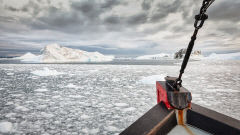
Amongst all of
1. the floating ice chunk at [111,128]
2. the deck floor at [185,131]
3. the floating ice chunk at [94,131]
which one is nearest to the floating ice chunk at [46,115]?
the floating ice chunk at [94,131]

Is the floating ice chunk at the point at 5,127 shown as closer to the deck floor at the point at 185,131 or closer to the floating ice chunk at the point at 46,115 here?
the floating ice chunk at the point at 46,115

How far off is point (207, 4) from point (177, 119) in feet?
4.07

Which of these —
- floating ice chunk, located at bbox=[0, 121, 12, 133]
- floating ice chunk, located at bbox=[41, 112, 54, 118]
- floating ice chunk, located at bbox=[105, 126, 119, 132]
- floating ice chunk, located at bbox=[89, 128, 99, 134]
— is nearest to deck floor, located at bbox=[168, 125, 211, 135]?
floating ice chunk, located at bbox=[105, 126, 119, 132]

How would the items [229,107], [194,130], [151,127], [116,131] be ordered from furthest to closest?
[229,107] → [116,131] → [194,130] → [151,127]

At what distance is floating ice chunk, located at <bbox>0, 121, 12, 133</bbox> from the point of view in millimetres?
2080

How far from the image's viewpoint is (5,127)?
2182mm

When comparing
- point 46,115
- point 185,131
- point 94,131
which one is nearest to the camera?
point 185,131

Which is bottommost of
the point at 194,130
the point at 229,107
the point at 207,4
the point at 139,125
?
the point at 229,107

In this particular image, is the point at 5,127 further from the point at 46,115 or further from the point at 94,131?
the point at 94,131

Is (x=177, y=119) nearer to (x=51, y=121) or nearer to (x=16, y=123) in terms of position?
(x=51, y=121)

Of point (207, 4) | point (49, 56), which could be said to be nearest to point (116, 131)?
point (207, 4)

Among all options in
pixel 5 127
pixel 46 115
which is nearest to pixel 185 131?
pixel 46 115

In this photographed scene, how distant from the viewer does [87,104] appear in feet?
11.3

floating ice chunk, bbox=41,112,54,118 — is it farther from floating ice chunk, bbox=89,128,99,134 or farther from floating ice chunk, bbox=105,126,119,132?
floating ice chunk, bbox=105,126,119,132
